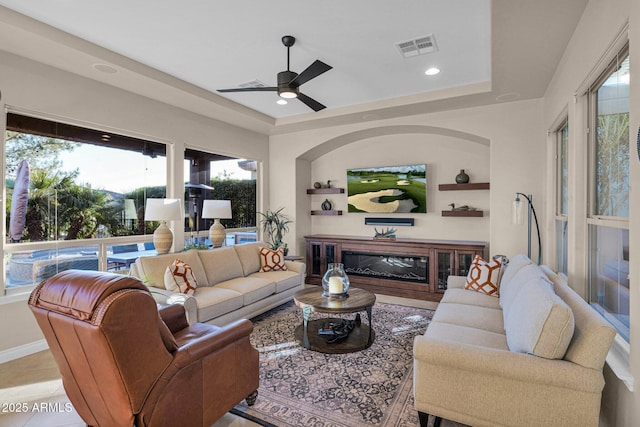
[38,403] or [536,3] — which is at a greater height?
[536,3]

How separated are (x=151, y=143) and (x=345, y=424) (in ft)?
13.4

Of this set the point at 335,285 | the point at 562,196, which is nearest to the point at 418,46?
the point at 562,196

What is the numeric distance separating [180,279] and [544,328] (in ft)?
10.3

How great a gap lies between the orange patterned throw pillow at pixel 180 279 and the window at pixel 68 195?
3.56 feet

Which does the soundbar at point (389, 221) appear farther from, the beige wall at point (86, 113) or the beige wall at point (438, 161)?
the beige wall at point (86, 113)

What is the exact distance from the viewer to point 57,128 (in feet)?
11.4

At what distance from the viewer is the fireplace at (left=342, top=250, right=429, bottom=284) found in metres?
5.07

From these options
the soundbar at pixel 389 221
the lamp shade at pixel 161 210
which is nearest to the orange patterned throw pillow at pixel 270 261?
the lamp shade at pixel 161 210

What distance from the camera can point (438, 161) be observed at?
17.5 ft

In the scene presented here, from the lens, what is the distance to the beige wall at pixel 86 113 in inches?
121

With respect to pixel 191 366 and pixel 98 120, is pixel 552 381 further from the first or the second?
pixel 98 120

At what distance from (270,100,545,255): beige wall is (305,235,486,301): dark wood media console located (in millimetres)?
405

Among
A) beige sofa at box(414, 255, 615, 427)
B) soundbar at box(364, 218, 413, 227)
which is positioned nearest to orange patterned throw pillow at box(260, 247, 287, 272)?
soundbar at box(364, 218, 413, 227)

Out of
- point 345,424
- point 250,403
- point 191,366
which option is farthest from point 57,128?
point 345,424
